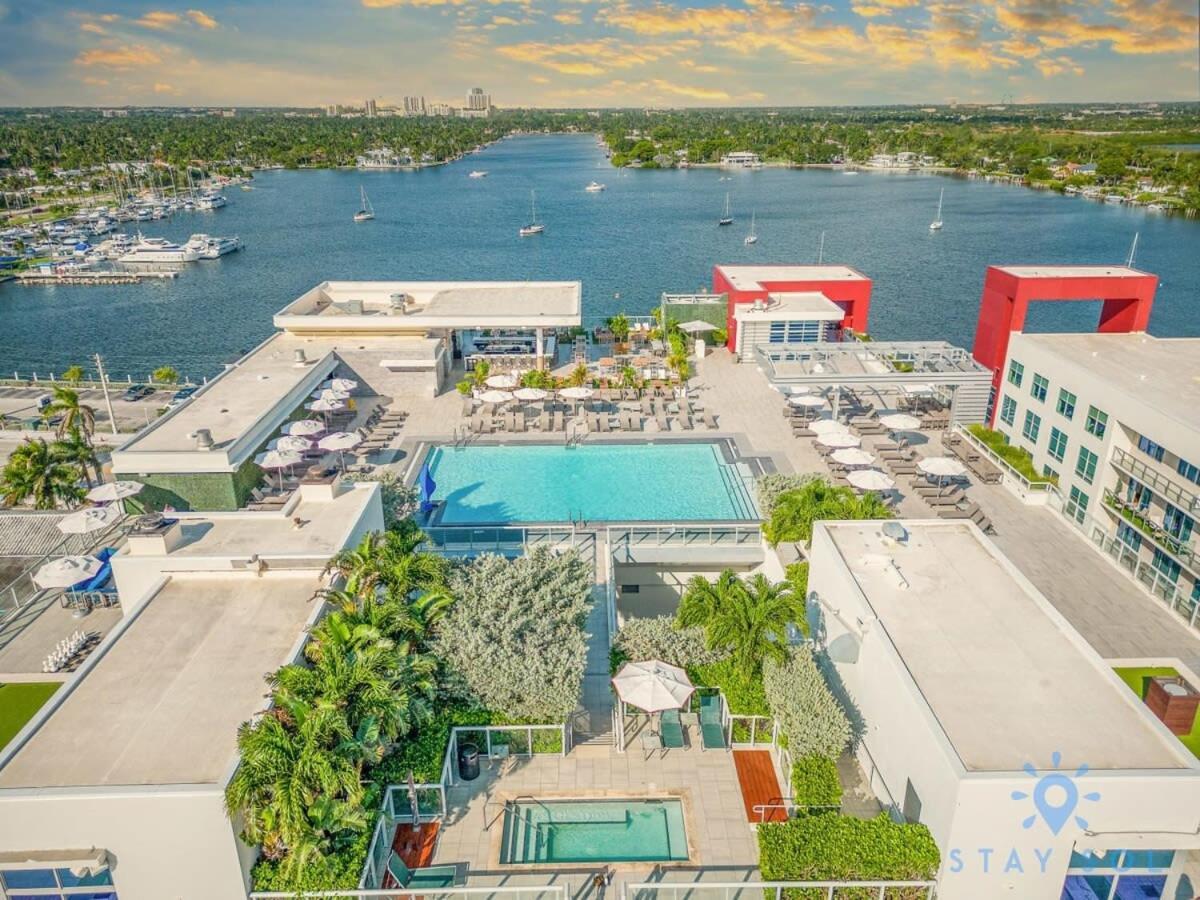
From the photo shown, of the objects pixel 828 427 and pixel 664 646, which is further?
pixel 828 427

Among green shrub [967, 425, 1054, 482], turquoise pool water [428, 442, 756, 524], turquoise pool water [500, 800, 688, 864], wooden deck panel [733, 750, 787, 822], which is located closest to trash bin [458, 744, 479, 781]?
turquoise pool water [500, 800, 688, 864]

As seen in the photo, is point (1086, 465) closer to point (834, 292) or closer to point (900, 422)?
point (900, 422)

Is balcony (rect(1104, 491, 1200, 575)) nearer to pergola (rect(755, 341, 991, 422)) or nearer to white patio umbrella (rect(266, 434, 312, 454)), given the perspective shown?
pergola (rect(755, 341, 991, 422))

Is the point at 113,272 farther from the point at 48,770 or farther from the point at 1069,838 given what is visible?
the point at 1069,838

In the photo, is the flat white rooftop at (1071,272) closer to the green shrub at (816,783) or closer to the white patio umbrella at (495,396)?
the white patio umbrella at (495,396)

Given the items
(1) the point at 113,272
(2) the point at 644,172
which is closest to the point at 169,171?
(1) the point at 113,272

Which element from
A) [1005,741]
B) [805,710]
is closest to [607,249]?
[805,710]

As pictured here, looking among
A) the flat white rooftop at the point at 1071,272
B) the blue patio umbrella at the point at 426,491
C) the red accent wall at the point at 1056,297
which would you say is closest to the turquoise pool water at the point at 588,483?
the blue patio umbrella at the point at 426,491
